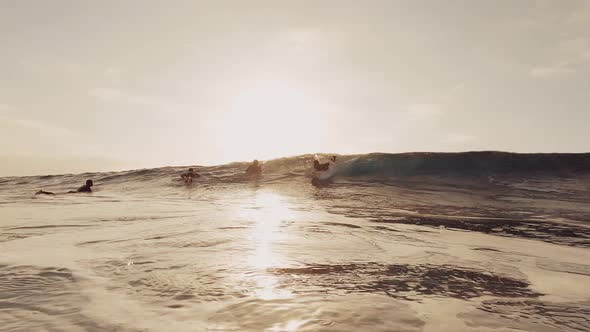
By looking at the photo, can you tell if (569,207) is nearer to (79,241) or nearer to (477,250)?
(477,250)

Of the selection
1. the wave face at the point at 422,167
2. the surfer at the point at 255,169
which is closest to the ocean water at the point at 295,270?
the wave face at the point at 422,167

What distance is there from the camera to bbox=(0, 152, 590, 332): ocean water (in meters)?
2.62

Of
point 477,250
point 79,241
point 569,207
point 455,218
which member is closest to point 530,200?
point 569,207

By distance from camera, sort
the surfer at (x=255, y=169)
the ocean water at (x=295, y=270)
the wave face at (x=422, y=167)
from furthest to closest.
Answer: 1. the surfer at (x=255, y=169)
2. the wave face at (x=422, y=167)
3. the ocean water at (x=295, y=270)

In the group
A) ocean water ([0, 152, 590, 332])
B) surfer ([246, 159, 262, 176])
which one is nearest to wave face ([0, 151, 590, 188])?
surfer ([246, 159, 262, 176])

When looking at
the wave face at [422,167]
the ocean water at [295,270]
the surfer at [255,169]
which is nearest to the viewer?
the ocean water at [295,270]

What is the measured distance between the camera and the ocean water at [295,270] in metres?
2.62

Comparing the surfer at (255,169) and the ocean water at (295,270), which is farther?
the surfer at (255,169)

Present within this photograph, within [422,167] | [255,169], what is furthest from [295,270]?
[255,169]

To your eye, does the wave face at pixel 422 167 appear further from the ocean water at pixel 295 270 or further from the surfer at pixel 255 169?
the ocean water at pixel 295 270

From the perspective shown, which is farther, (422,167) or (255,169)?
(255,169)

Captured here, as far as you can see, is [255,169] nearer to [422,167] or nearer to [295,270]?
[422,167]

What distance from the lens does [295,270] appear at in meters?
3.83

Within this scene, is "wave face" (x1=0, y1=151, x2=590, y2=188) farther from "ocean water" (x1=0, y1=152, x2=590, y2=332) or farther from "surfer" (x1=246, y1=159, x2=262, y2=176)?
"ocean water" (x1=0, y1=152, x2=590, y2=332)
